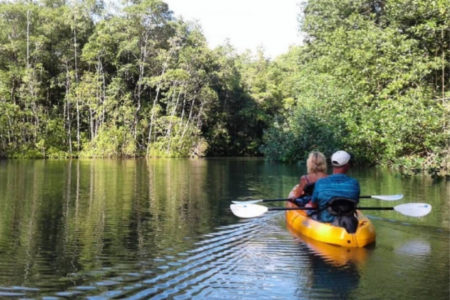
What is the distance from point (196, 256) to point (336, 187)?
2.17 m

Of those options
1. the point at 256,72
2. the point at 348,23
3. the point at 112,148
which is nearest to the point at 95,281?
the point at 348,23

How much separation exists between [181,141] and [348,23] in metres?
17.5

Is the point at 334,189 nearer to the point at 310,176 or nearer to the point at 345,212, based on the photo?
the point at 345,212

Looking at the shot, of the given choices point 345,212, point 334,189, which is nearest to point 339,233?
point 345,212

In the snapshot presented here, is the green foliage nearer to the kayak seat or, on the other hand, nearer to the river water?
the river water

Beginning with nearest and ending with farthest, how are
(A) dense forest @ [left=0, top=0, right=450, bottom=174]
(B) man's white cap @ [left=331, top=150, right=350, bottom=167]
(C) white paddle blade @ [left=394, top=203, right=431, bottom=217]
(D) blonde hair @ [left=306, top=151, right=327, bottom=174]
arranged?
1. (B) man's white cap @ [left=331, top=150, right=350, bottom=167]
2. (C) white paddle blade @ [left=394, top=203, right=431, bottom=217]
3. (D) blonde hair @ [left=306, top=151, right=327, bottom=174]
4. (A) dense forest @ [left=0, top=0, right=450, bottom=174]

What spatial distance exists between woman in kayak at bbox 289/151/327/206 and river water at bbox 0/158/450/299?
0.55 m

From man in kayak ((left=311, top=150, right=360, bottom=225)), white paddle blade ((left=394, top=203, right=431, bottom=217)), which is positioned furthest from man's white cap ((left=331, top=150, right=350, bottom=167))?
white paddle blade ((left=394, top=203, right=431, bottom=217))

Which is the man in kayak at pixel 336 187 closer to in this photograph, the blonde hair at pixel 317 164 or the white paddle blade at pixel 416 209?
the blonde hair at pixel 317 164

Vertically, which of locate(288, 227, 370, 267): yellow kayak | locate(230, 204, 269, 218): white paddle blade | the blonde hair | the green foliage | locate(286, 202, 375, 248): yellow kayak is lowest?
locate(288, 227, 370, 267): yellow kayak

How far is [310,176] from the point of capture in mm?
7555

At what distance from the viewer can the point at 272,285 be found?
4.43 m

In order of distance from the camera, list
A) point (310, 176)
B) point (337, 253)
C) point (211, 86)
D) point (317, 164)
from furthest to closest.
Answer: point (211, 86) → point (310, 176) → point (317, 164) → point (337, 253)

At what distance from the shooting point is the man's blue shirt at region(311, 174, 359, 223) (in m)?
6.15
